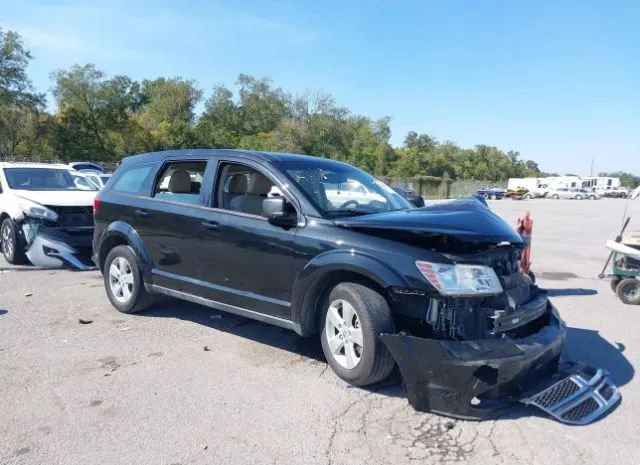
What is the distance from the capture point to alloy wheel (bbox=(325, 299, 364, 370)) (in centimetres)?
405

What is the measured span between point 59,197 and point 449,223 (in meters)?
7.09

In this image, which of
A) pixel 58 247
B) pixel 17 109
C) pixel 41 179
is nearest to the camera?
pixel 58 247

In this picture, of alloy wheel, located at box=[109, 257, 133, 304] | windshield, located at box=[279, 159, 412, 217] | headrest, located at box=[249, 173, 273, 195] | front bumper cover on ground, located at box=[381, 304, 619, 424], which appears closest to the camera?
front bumper cover on ground, located at box=[381, 304, 619, 424]

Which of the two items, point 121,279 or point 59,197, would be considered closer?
point 121,279

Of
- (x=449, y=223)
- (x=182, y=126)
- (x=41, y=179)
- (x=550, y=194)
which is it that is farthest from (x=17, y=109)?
(x=550, y=194)

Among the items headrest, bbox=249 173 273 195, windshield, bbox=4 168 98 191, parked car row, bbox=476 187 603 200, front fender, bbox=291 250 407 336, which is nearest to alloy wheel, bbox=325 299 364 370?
front fender, bbox=291 250 407 336

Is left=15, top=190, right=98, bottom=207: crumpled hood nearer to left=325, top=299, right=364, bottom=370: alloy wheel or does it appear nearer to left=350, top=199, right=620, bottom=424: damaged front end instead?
left=325, top=299, right=364, bottom=370: alloy wheel

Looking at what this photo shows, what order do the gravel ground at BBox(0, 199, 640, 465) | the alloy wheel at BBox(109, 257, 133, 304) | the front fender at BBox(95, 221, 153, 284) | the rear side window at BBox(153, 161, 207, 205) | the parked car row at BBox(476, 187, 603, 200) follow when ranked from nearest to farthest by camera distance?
the gravel ground at BBox(0, 199, 640, 465) < the rear side window at BBox(153, 161, 207, 205) < the front fender at BBox(95, 221, 153, 284) < the alloy wheel at BBox(109, 257, 133, 304) < the parked car row at BBox(476, 187, 603, 200)

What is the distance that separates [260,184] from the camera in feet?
16.4

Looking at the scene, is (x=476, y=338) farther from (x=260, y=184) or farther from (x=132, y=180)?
(x=132, y=180)

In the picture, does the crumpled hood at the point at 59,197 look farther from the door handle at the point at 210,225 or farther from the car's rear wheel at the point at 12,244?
the door handle at the point at 210,225

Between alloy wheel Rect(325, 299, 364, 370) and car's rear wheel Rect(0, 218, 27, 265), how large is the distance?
6.64 metres

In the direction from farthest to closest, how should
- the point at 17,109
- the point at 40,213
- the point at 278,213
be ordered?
the point at 17,109 < the point at 40,213 < the point at 278,213

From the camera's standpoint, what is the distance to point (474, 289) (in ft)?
12.1
